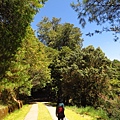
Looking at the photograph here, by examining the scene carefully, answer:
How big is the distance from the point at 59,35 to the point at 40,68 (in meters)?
32.4

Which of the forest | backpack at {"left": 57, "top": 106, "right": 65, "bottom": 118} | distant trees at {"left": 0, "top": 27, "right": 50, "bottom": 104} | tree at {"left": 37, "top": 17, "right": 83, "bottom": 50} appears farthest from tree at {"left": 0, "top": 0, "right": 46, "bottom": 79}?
tree at {"left": 37, "top": 17, "right": 83, "bottom": 50}

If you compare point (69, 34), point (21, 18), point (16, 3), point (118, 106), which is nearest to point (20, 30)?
point (21, 18)

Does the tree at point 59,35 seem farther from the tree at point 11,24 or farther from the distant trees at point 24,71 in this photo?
the tree at point 11,24

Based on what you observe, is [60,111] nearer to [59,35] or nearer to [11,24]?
[11,24]

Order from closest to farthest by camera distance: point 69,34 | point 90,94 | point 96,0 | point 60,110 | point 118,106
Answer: point 96,0
point 60,110
point 118,106
point 90,94
point 69,34

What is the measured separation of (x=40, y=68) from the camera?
1542 inches

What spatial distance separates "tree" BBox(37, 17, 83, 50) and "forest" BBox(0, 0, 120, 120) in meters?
11.5

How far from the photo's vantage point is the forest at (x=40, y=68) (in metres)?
13.0

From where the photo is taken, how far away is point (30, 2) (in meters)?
13.7

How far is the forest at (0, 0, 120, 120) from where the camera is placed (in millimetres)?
13008

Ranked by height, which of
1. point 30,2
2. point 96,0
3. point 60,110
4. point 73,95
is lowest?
point 60,110

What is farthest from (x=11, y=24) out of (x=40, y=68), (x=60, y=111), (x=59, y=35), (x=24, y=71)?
(x=59, y=35)

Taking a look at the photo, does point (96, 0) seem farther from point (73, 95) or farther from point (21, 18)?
point (73, 95)

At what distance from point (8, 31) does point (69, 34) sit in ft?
192
